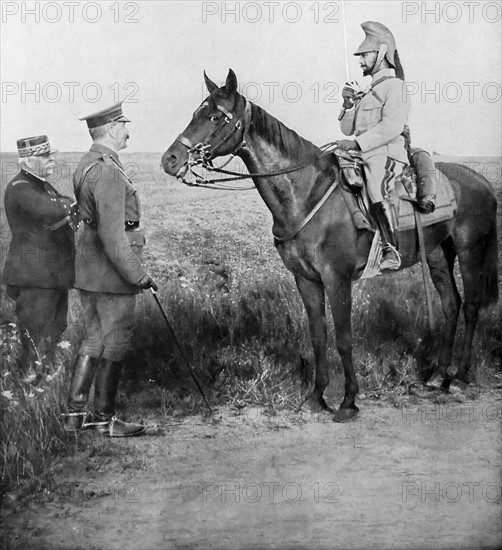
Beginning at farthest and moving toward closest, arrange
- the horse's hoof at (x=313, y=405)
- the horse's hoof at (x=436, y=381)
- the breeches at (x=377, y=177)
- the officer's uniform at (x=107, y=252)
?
1. the horse's hoof at (x=436, y=381)
2. the horse's hoof at (x=313, y=405)
3. the breeches at (x=377, y=177)
4. the officer's uniform at (x=107, y=252)

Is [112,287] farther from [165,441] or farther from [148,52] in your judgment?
[148,52]

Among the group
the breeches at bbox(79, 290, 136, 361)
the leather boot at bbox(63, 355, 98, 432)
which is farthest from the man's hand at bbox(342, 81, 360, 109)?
the leather boot at bbox(63, 355, 98, 432)

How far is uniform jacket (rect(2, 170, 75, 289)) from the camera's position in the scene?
3.87 meters

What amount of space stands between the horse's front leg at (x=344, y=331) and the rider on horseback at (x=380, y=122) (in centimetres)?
26

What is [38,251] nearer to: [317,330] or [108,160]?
[108,160]

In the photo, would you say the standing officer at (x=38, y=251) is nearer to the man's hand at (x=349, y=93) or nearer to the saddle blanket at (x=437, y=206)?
the man's hand at (x=349, y=93)

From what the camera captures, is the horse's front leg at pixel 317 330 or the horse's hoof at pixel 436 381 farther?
the horse's hoof at pixel 436 381

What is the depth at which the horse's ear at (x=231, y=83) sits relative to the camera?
3.64m

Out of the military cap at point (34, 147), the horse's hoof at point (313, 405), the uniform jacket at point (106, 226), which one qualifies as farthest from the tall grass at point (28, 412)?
the horse's hoof at point (313, 405)

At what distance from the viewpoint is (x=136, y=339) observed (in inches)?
152

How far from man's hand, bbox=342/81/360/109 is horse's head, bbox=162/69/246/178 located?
2.00ft

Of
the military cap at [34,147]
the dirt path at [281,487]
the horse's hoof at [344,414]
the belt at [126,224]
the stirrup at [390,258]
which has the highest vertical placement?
the military cap at [34,147]

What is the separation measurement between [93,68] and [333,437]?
2.41m

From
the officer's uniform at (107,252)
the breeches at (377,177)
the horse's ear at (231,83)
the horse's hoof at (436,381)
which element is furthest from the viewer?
the horse's hoof at (436,381)
